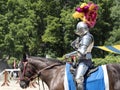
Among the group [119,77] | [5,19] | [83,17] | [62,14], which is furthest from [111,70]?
[5,19]

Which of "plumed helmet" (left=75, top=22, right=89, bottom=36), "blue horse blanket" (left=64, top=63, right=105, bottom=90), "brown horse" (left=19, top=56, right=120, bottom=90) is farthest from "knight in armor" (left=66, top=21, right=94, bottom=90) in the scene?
"brown horse" (left=19, top=56, right=120, bottom=90)

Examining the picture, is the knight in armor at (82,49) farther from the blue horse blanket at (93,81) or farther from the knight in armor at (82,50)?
the blue horse blanket at (93,81)

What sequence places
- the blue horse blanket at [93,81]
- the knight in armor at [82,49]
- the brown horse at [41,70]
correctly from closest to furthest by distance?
the knight in armor at [82,49]
the blue horse blanket at [93,81]
the brown horse at [41,70]

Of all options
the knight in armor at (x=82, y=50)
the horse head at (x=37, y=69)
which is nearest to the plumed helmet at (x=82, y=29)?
the knight in armor at (x=82, y=50)

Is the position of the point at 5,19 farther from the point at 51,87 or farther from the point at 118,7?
the point at 51,87

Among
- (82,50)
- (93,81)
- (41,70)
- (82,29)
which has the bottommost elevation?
(93,81)

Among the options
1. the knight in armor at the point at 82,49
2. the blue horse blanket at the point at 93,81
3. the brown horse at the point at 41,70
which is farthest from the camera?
the brown horse at the point at 41,70

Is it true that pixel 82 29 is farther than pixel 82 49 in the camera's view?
Yes

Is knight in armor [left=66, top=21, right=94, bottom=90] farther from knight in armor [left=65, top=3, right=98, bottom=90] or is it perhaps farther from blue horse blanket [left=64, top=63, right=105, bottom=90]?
blue horse blanket [left=64, top=63, right=105, bottom=90]

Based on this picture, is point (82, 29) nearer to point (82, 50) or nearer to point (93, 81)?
point (82, 50)

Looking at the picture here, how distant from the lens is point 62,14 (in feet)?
138

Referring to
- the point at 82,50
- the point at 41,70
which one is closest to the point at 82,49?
the point at 82,50

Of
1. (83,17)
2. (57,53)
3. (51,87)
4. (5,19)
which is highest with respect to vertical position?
(83,17)

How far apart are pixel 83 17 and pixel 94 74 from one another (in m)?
1.34
